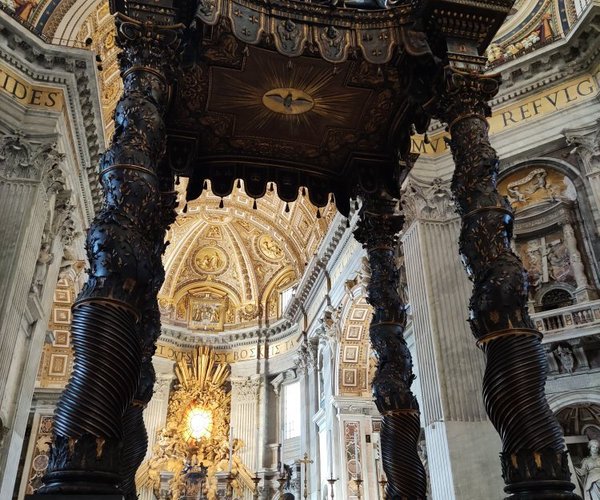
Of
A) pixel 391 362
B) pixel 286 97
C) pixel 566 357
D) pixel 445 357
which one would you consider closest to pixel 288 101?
pixel 286 97

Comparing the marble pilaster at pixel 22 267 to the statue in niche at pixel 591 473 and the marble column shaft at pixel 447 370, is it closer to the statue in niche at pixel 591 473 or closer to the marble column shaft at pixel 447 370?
the marble column shaft at pixel 447 370

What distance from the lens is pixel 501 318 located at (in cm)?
294

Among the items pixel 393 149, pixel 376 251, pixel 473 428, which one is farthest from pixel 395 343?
pixel 473 428

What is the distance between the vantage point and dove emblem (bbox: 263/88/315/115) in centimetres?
459

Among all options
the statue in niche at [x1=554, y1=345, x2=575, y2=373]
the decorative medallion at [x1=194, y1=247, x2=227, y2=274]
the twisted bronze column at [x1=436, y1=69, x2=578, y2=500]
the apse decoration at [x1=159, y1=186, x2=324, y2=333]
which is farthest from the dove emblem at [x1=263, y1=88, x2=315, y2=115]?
the decorative medallion at [x1=194, y1=247, x2=227, y2=274]

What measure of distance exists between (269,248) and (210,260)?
255 centimetres

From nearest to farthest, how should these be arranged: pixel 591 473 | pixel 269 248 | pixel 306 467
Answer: pixel 591 473
pixel 306 467
pixel 269 248

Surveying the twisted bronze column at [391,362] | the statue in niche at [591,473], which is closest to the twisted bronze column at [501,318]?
the twisted bronze column at [391,362]

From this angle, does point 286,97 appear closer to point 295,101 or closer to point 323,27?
point 295,101

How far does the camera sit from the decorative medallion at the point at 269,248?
20.6m

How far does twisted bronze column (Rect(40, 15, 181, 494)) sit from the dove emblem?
140cm

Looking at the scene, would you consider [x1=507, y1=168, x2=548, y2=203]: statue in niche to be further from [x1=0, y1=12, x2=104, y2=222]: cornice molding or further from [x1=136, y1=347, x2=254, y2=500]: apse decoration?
[x1=136, y1=347, x2=254, y2=500]: apse decoration

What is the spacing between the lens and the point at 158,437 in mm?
19000

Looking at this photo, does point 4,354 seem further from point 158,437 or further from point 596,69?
point 158,437
